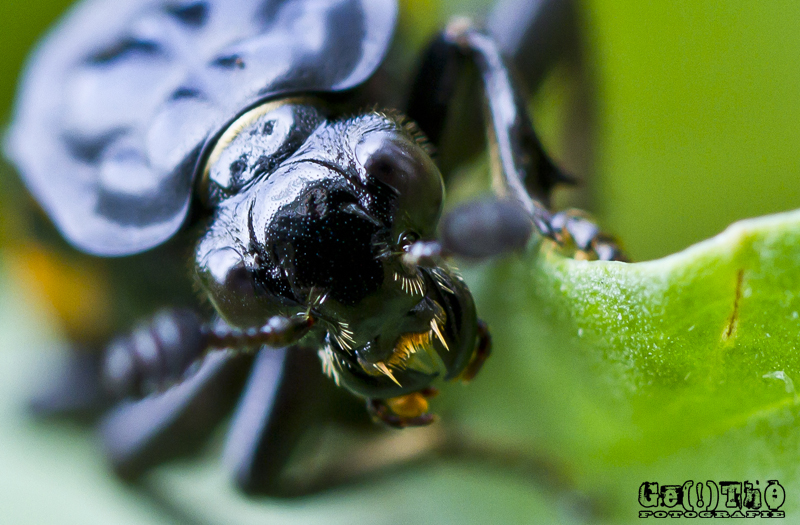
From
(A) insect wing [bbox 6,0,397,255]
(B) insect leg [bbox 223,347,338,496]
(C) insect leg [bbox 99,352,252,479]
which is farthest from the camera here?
(C) insect leg [bbox 99,352,252,479]

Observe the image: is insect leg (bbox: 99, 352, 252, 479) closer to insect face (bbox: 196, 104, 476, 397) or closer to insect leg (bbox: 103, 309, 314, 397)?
insect leg (bbox: 103, 309, 314, 397)

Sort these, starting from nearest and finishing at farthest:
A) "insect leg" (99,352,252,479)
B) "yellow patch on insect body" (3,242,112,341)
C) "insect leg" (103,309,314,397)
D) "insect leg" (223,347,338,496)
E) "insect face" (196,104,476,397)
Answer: "insect face" (196,104,476,397)
"insect leg" (103,309,314,397)
"insect leg" (223,347,338,496)
"insect leg" (99,352,252,479)
"yellow patch on insect body" (3,242,112,341)

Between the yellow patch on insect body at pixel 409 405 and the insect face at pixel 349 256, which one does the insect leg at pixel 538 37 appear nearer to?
the insect face at pixel 349 256

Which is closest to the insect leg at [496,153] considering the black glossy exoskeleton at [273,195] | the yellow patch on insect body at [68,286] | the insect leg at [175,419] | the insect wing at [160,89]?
the black glossy exoskeleton at [273,195]

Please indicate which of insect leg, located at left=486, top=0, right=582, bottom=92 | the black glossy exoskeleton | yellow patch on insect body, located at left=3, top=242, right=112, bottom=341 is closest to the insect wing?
the black glossy exoskeleton

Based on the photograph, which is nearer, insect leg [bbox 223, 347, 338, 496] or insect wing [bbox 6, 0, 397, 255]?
insect wing [bbox 6, 0, 397, 255]

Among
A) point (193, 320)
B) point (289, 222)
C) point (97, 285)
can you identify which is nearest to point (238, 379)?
point (193, 320)

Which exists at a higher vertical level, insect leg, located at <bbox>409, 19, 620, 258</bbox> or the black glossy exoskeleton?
insect leg, located at <bbox>409, 19, 620, 258</bbox>

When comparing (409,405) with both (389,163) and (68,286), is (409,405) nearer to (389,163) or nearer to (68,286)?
(389,163)
